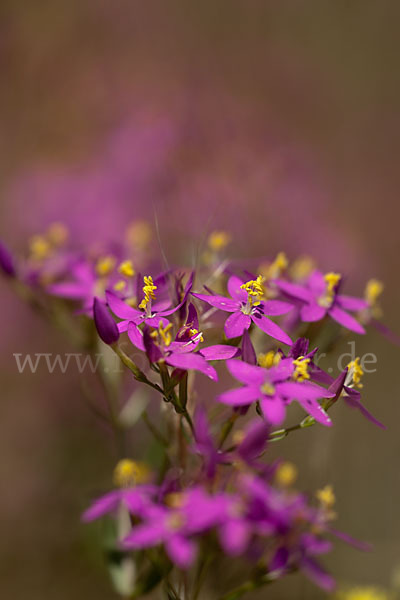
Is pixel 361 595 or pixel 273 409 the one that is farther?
pixel 361 595

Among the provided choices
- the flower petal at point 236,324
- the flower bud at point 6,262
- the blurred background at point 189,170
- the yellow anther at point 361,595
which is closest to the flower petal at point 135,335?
the flower petal at point 236,324

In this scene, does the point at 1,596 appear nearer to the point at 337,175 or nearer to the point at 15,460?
the point at 15,460

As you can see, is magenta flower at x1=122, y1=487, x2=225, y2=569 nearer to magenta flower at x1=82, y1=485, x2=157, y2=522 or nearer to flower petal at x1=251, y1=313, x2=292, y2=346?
magenta flower at x1=82, y1=485, x2=157, y2=522

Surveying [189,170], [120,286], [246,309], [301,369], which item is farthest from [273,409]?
[189,170]

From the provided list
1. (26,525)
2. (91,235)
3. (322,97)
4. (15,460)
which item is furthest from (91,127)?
(26,525)

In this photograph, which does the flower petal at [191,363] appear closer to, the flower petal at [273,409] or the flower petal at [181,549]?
the flower petal at [273,409]

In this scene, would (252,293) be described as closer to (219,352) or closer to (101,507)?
(219,352)

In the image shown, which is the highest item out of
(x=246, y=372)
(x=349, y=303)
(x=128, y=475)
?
(x=246, y=372)
